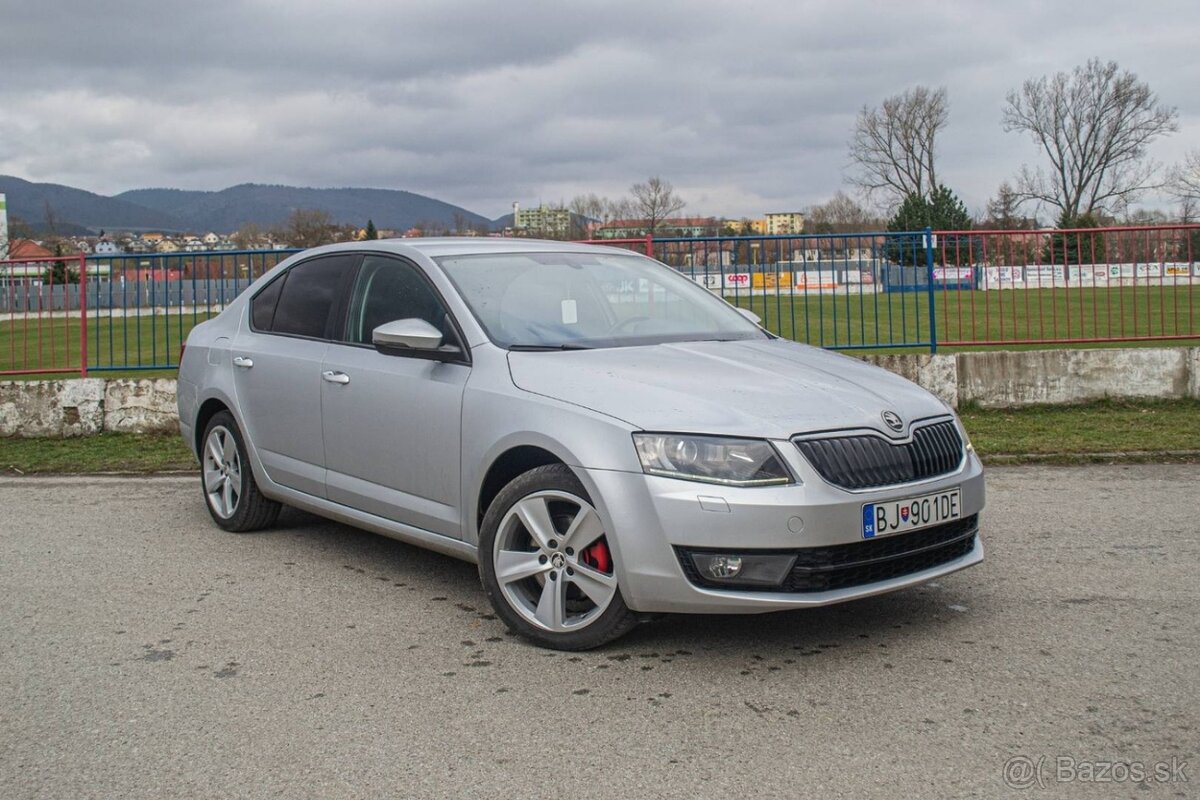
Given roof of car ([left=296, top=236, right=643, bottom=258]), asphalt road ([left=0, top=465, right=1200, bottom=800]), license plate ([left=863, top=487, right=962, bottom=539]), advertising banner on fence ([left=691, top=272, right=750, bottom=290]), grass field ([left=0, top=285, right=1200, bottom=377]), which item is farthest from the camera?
grass field ([left=0, top=285, right=1200, bottom=377])

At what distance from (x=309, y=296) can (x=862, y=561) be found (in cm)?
328

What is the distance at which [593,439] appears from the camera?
4.11m

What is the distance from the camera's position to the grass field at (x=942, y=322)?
38.6 ft

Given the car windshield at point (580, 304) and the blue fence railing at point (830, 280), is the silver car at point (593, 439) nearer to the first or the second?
the car windshield at point (580, 304)

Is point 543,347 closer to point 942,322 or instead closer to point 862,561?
point 862,561

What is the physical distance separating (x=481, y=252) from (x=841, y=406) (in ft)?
6.60

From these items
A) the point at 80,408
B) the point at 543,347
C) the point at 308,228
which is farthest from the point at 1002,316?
the point at 308,228

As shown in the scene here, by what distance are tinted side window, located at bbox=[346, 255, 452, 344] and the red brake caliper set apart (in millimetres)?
1319

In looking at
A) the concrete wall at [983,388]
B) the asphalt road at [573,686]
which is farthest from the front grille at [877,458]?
the concrete wall at [983,388]

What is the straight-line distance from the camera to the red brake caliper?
4.13m

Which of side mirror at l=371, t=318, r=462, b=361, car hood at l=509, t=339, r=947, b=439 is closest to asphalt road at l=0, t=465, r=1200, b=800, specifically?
car hood at l=509, t=339, r=947, b=439

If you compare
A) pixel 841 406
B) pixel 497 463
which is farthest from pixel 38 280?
pixel 841 406

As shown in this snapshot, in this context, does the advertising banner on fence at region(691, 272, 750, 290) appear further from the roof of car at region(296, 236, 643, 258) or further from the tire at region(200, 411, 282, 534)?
the tire at region(200, 411, 282, 534)

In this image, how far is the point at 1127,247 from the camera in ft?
39.6
